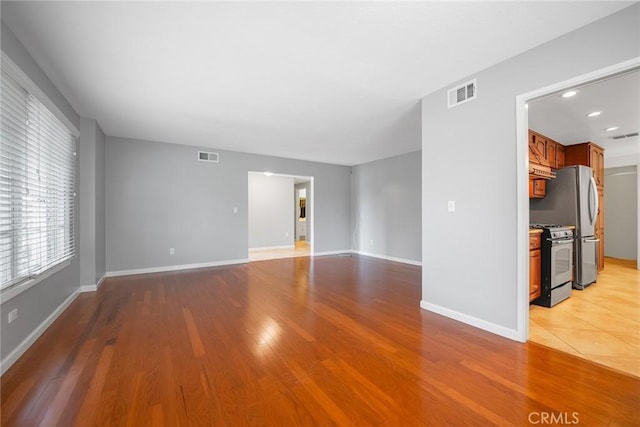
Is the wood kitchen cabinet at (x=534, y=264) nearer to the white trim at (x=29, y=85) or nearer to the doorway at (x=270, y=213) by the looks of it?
the white trim at (x=29, y=85)

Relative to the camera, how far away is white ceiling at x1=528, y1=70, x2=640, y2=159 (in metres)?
2.77

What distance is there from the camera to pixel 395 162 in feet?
21.3

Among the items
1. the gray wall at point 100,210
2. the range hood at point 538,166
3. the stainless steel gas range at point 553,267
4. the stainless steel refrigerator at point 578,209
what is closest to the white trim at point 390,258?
the stainless steel refrigerator at point 578,209

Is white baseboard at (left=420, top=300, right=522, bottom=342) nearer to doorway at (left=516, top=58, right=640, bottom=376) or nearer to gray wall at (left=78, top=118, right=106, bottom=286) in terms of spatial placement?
doorway at (left=516, top=58, right=640, bottom=376)

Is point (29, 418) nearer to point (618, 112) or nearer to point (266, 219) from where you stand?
point (618, 112)

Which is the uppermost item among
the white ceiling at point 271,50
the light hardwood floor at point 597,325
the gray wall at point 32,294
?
the white ceiling at point 271,50

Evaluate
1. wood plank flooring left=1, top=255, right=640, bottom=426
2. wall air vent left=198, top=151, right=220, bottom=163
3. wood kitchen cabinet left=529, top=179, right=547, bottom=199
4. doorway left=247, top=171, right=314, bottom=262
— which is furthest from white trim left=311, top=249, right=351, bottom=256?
wood kitchen cabinet left=529, top=179, right=547, bottom=199

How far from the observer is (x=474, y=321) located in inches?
104

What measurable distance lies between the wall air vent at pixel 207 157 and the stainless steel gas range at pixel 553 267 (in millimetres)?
5790

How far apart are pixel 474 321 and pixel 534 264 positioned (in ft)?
3.94

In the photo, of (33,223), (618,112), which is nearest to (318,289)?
(33,223)

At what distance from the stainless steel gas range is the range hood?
0.80m

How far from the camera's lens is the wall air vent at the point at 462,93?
263cm

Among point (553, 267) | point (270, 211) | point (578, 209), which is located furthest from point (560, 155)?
Result: point (270, 211)
